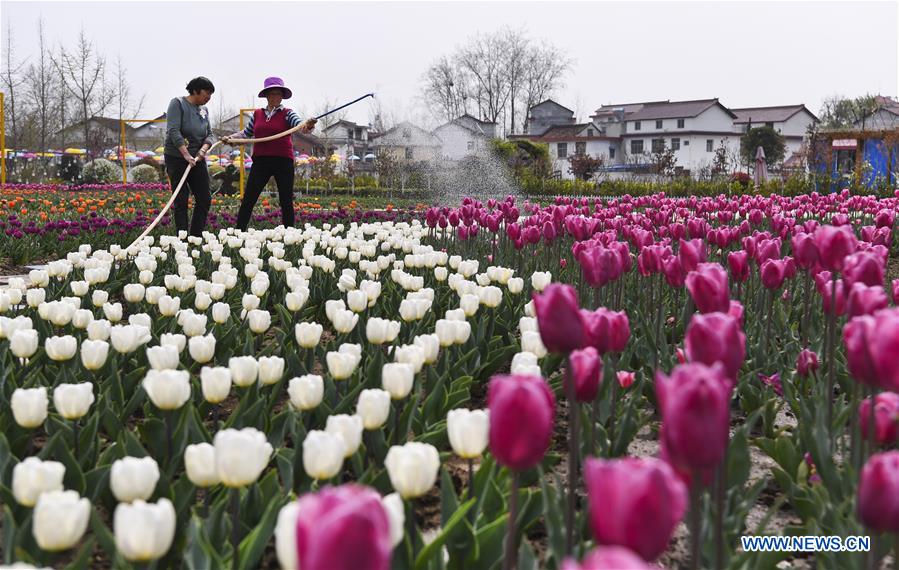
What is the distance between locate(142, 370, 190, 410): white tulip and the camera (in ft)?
6.69

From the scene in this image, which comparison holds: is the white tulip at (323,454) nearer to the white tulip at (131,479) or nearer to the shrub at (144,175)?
the white tulip at (131,479)

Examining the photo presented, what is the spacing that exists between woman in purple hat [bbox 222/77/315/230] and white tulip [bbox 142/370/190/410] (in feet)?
19.3

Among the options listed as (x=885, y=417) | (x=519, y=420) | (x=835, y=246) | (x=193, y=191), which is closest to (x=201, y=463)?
(x=519, y=420)

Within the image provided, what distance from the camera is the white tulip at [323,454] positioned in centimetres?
156

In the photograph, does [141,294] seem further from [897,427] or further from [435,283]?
[897,427]

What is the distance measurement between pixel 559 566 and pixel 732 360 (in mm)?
498

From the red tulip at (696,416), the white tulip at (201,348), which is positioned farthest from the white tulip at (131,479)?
the white tulip at (201,348)

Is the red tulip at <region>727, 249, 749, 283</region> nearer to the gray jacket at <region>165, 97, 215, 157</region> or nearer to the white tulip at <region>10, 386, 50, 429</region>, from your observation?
the white tulip at <region>10, 386, 50, 429</region>

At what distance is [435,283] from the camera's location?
5.03m

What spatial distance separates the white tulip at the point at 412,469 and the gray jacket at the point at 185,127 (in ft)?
21.3

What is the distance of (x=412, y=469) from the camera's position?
147cm

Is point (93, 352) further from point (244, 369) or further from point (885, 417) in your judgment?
point (885, 417)

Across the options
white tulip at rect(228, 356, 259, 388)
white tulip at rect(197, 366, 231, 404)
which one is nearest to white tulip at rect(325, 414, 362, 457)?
white tulip at rect(197, 366, 231, 404)

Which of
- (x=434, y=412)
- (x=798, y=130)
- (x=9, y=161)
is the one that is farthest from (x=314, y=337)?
(x=798, y=130)
